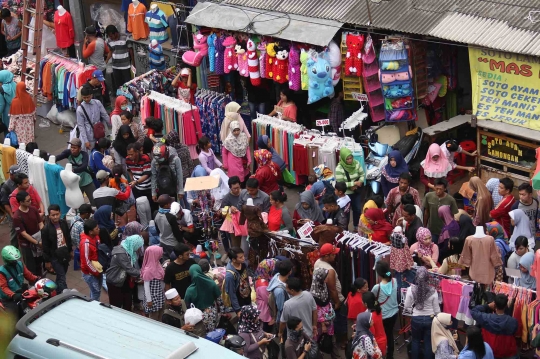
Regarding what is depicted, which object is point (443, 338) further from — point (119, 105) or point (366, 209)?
point (119, 105)

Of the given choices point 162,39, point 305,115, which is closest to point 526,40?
point 305,115

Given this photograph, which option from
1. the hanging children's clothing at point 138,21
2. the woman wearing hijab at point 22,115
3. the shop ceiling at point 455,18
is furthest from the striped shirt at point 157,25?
the shop ceiling at point 455,18

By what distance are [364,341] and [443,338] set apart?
846 millimetres

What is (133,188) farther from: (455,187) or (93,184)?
(455,187)

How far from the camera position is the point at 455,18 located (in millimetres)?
14375

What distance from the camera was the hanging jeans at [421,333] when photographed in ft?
34.1

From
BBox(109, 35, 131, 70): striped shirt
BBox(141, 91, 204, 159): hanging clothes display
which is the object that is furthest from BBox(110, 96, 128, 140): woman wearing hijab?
BBox(109, 35, 131, 70): striped shirt

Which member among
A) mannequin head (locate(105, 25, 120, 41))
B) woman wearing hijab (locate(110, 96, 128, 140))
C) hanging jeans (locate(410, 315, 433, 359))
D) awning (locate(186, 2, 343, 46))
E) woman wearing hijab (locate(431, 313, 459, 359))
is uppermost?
awning (locate(186, 2, 343, 46))

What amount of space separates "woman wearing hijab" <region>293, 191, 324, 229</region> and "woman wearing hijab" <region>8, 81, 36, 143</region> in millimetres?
6941

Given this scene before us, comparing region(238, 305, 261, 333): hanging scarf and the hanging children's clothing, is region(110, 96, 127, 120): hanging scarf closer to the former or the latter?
the hanging children's clothing

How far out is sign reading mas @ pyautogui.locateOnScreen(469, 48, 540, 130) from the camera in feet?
44.7

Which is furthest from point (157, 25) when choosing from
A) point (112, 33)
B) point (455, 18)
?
point (455, 18)

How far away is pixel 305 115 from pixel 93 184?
4.18 metres

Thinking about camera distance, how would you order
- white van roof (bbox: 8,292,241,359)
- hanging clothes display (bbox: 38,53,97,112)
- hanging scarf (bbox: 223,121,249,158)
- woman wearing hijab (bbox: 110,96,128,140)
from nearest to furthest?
white van roof (bbox: 8,292,241,359), hanging scarf (bbox: 223,121,249,158), woman wearing hijab (bbox: 110,96,128,140), hanging clothes display (bbox: 38,53,97,112)
